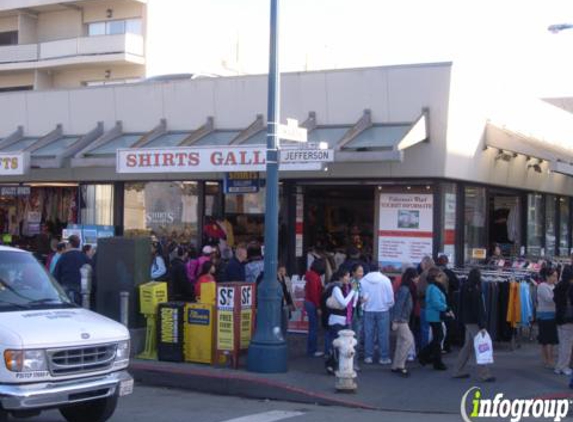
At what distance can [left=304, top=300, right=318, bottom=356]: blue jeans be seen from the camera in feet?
48.2

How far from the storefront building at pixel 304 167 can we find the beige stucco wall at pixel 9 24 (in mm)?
21739

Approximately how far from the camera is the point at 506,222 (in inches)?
874

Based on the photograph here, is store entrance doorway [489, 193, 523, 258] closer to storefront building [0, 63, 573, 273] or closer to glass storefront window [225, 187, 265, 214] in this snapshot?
storefront building [0, 63, 573, 273]

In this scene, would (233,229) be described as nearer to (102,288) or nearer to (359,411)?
(102,288)

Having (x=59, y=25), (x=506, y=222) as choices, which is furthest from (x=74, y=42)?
(x=506, y=222)

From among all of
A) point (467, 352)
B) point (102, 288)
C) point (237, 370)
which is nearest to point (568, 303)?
point (467, 352)

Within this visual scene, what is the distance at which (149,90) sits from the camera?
20.5 metres

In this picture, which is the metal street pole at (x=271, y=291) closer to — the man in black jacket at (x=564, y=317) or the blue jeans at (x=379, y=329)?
the blue jeans at (x=379, y=329)

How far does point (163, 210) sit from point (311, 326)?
725cm

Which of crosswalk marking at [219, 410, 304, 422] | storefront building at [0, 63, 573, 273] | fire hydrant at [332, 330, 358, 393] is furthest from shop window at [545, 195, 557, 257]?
crosswalk marking at [219, 410, 304, 422]

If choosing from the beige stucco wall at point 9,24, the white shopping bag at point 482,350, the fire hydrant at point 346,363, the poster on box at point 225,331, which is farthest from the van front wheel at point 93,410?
the beige stucco wall at point 9,24

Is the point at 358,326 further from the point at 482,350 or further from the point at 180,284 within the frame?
the point at 180,284

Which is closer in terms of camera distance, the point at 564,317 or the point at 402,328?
the point at 564,317

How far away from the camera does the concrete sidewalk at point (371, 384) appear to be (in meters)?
11.8
